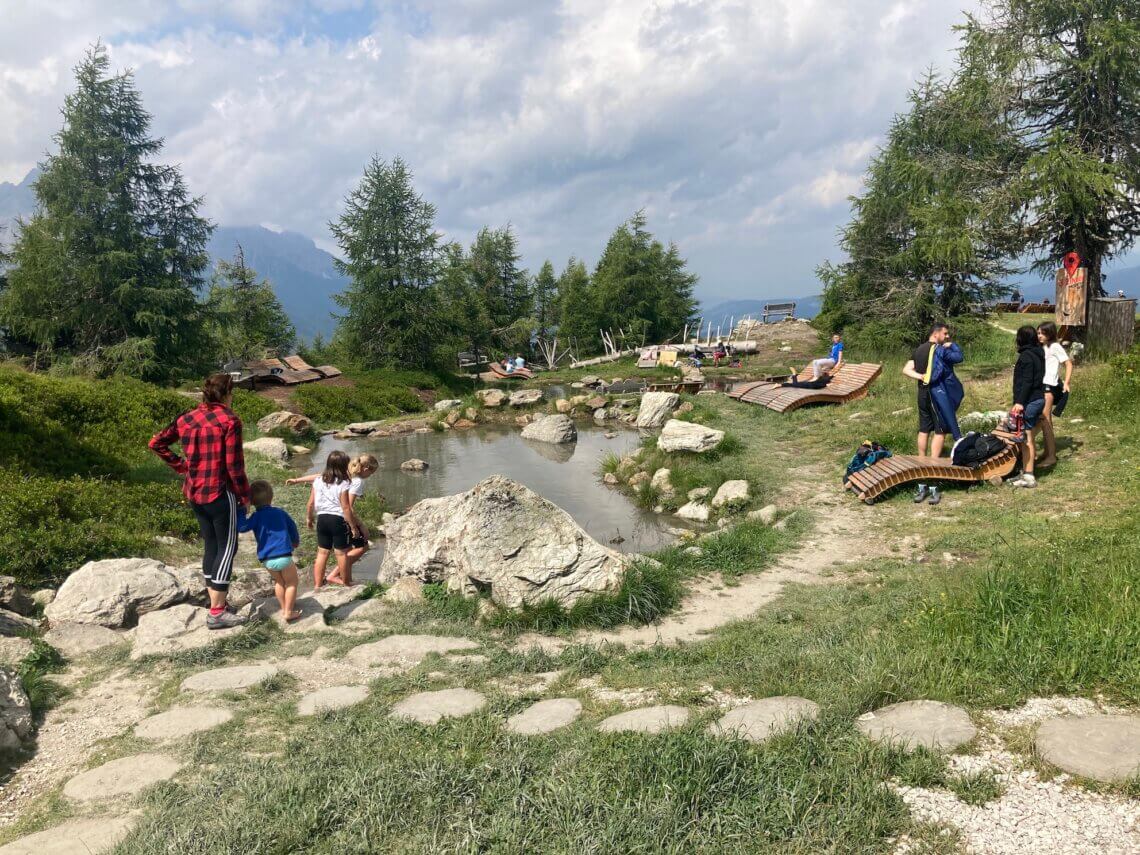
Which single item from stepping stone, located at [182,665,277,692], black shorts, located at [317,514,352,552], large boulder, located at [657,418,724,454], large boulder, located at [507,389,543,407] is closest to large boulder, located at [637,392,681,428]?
large boulder, located at [657,418,724,454]

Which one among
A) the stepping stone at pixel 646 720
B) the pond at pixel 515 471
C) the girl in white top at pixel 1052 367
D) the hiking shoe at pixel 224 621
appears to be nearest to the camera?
the stepping stone at pixel 646 720

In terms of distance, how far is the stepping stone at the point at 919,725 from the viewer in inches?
143

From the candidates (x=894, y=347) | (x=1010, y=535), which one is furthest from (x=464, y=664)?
(x=894, y=347)

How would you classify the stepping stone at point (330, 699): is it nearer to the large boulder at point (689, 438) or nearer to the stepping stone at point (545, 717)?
the stepping stone at point (545, 717)

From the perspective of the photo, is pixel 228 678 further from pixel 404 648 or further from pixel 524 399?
pixel 524 399

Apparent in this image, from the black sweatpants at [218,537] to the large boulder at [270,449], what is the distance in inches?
435

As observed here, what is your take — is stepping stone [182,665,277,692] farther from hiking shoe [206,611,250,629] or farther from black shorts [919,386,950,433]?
black shorts [919,386,950,433]

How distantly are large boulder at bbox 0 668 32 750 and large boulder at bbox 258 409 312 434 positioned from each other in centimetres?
1629

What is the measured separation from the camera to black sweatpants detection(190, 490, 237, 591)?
20.1 feet

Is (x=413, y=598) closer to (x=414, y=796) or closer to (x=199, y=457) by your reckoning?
(x=199, y=457)

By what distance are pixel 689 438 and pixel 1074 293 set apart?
1029 cm

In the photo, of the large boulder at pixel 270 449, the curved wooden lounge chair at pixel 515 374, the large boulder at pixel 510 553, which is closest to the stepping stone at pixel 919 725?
the large boulder at pixel 510 553

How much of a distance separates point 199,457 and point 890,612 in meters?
5.78

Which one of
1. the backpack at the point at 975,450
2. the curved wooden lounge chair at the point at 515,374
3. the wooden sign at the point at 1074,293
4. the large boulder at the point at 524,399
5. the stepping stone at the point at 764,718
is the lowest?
the stepping stone at the point at 764,718
